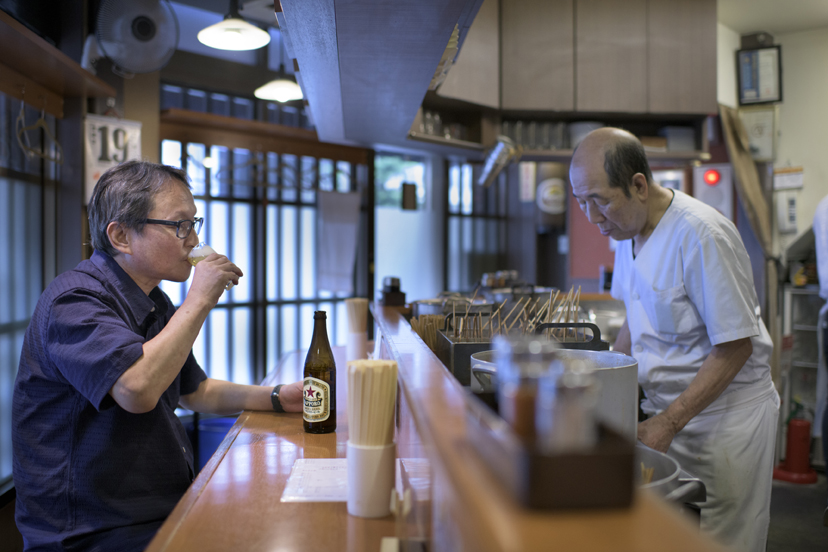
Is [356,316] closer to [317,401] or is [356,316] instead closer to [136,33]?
[317,401]

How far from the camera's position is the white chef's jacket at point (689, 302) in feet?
5.69

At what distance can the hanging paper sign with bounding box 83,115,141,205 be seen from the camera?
Result: 334 centimetres

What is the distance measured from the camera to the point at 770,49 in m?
5.23

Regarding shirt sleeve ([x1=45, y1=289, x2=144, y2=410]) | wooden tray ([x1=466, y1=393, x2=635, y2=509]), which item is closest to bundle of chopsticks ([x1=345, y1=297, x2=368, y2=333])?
shirt sleeve ([x1=45, y1=289, x2=144, y2=410])

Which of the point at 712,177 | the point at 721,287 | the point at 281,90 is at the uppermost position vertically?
the point at 281,90

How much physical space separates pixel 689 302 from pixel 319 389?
115 centimetres

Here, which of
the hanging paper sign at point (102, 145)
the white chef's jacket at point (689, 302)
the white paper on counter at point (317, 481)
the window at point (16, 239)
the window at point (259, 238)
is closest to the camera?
the white paper on counter at point (317, 481)

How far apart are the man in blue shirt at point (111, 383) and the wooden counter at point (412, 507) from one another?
220 mm

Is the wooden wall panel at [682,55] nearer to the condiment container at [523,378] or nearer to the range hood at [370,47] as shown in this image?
the range hood at [370,47]

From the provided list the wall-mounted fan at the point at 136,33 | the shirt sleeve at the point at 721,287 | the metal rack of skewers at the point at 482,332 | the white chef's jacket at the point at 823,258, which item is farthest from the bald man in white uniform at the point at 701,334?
the white chef's jacket at the point at 823,258

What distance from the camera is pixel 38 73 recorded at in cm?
287

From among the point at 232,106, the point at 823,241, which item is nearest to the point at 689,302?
the point at 823,241

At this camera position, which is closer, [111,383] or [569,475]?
[569,475]

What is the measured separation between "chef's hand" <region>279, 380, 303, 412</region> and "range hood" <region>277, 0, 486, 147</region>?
1.12 meters
